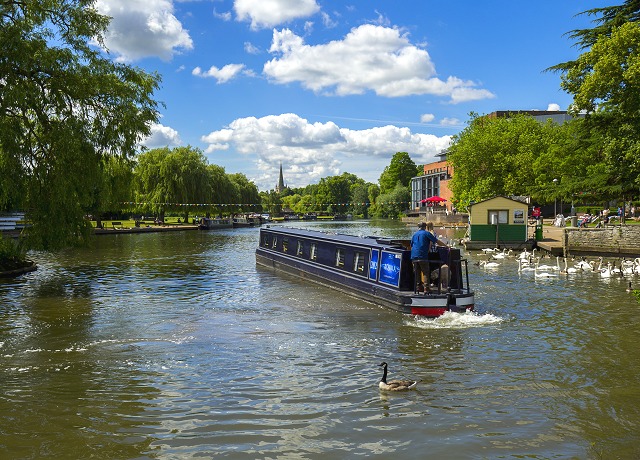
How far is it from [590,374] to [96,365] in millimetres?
9595

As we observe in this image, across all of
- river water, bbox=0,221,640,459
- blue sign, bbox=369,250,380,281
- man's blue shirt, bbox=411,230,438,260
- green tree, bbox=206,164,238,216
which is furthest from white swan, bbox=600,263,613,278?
green tree, bbox=206,164,238,216

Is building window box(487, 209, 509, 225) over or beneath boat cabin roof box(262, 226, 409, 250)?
over

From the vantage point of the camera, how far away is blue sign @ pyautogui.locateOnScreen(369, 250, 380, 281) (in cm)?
1819

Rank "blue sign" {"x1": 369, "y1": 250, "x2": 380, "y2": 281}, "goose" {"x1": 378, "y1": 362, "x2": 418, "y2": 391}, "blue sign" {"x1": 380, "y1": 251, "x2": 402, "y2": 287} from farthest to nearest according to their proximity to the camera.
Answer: "blue sign" {"x1": 369, "y1": 250, "x2": 380, "y2": 281} → "blue sign" {"x1": 380, "y1": 251, "x2": 402, "y2": 287} → "goose" {"x1": 378, "y1": 362, "x2": 418, "y2": 391}

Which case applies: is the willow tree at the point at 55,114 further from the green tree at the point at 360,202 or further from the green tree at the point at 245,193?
the green tree at the point at 360,202

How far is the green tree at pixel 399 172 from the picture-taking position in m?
164

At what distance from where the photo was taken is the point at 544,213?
79.6 metres

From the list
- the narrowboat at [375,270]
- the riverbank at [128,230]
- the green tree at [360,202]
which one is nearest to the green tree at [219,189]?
the riverbank at [128,230]

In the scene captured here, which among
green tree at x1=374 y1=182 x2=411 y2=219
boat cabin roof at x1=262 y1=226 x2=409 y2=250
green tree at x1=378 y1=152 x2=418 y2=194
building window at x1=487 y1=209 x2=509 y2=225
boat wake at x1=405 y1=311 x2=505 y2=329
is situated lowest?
boat wake at x1=405 y1=311 x2=505 y2=329

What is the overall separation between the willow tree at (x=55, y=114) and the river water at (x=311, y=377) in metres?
3.65

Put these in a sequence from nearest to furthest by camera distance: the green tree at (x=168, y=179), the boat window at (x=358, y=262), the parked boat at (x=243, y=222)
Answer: the boat window at (x=358, y=262)
the green tree at (x=168, y=179)
the parked boat at (x=243, y=222)

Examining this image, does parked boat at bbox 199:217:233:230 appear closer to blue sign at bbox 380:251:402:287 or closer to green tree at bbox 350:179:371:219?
blue sign at bbox 380:251:402:287

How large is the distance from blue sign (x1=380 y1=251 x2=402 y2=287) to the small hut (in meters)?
22.1

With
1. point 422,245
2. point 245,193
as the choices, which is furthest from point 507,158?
point 245,193
